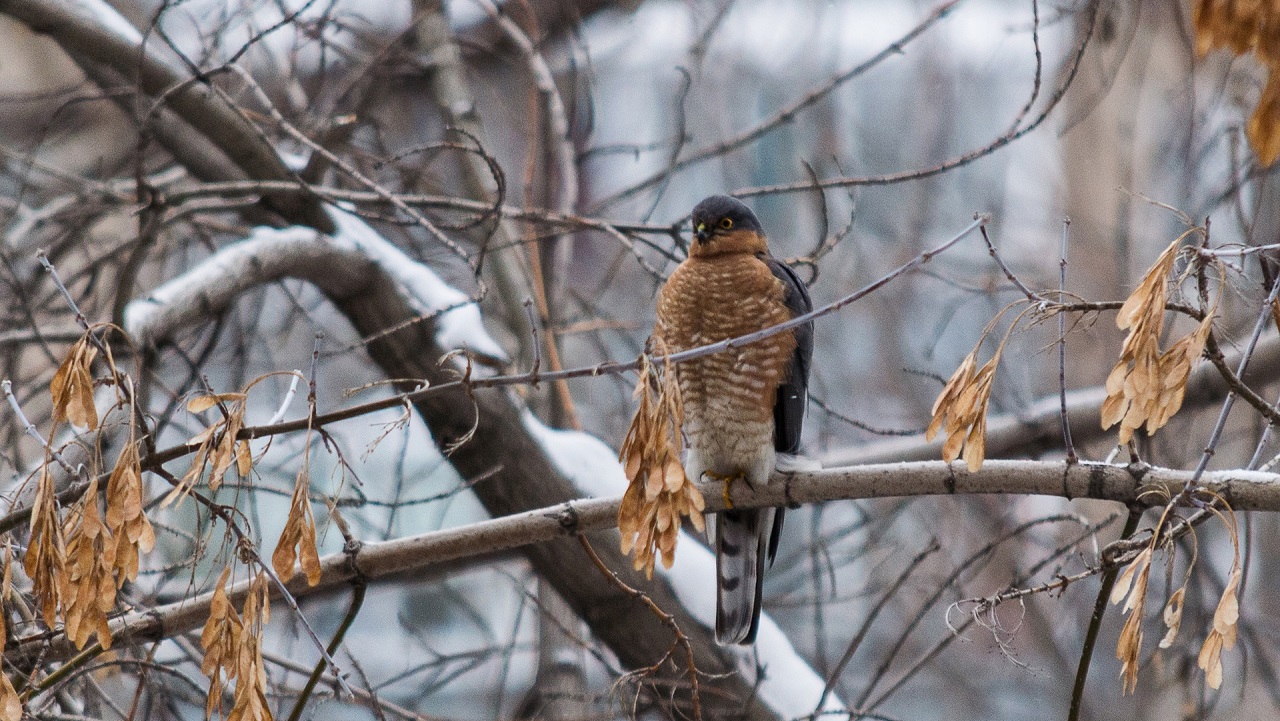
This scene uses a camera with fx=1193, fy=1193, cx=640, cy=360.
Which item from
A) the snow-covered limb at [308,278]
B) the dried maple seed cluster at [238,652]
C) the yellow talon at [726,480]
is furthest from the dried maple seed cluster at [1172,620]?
the snow-covered limb at [308,278]

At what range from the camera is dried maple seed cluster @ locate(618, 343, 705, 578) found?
74.6 inches

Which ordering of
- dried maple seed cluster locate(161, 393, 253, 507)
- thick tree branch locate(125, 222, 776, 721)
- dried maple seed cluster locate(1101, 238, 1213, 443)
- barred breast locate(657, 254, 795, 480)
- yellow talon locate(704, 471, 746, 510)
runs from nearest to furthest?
dried maple seed cluster locate(1101, 238, 1213, 443) → dried maple seed cluster locate(161, 393, 253, 507) → yellow talon locate(704, 471, 746, 510) → barred breast locate(657, 254, 795, 480) → thick tree branch locate(125, 222, 776, 721)

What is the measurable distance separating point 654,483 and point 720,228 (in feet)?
7.07

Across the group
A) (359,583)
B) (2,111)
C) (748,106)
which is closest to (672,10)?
(748,106)

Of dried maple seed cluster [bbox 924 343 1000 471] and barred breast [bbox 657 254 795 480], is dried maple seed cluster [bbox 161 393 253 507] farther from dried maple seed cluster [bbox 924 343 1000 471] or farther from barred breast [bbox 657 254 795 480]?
barred breast [bbox 657 254 795 480]

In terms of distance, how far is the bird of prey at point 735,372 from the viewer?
3.73 m

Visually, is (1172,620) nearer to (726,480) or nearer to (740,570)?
(726,480)

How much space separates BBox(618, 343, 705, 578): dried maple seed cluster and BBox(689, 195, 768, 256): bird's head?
6.61 feet

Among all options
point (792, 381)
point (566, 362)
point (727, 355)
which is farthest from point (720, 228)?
point (566, 362)

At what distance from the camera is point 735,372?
379cm

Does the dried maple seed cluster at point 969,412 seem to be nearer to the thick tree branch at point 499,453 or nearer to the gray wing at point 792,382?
the gray wing at point 792,382

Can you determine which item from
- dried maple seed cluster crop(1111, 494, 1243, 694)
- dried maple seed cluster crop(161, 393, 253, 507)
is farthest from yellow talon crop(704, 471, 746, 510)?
dried maple seed cluster crop(161, 393, 253, 507)

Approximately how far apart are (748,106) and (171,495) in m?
11.9

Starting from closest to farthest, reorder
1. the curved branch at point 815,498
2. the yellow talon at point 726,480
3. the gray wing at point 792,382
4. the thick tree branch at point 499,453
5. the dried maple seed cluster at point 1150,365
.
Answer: the dried maple seed cluster at point 1150,365 → the curved branch at point 815,498 → the yellow talon at point 726,480 → the gray wing at point 792,382 → the thick tree branch at point 499,453
